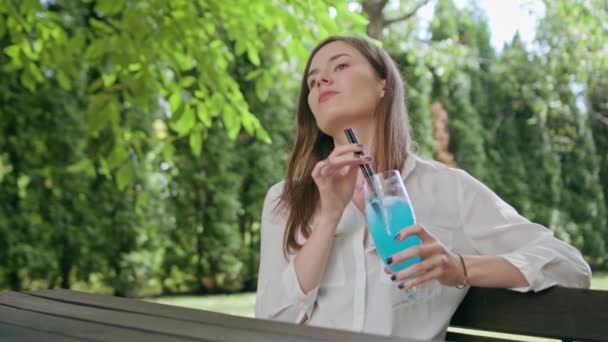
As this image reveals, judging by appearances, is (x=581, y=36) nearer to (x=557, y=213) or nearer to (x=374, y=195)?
(x=557, y=213)

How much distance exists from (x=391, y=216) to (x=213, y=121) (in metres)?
5.99

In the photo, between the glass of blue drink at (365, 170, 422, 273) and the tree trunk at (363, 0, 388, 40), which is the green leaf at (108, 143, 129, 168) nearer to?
the glass of blue drink at (365, 170, 422, 273)

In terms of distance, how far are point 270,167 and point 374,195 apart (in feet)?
20.9

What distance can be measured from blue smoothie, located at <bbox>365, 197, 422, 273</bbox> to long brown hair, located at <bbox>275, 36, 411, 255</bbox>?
0.47 meters

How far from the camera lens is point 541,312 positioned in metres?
1.56

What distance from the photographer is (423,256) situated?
1.45 meters

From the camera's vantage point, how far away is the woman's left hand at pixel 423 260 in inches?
55.4

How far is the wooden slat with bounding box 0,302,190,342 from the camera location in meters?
1.20

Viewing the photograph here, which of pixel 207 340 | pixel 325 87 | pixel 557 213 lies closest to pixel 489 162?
pixel 557 213

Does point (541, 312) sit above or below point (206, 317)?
below

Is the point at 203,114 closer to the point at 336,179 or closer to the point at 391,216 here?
the point at 336,179

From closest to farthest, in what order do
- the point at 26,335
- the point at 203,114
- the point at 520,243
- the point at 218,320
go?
the point at 26,335 < the point at 218,320 < the point at 520,243 < the point at 203,114

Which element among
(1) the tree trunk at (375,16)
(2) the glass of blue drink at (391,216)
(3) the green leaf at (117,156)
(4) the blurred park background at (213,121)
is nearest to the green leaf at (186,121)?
(4) the blurred park background at (213,121)

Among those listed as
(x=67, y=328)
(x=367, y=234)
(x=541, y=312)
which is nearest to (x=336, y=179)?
(x=367, y=234)
